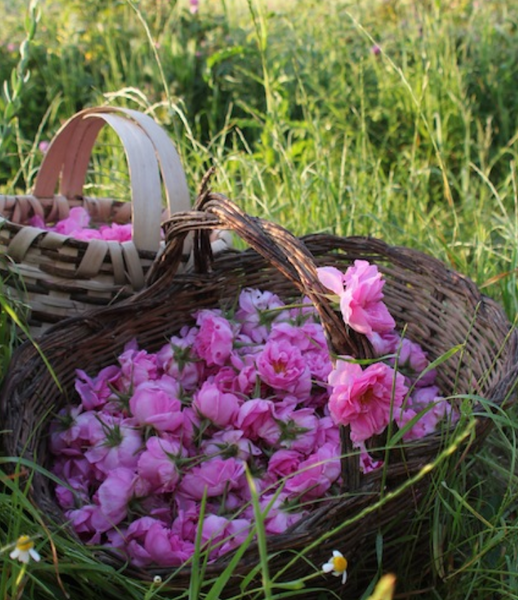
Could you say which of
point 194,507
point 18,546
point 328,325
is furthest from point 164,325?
point 18,546

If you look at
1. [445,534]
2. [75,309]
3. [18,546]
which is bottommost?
[445,534]

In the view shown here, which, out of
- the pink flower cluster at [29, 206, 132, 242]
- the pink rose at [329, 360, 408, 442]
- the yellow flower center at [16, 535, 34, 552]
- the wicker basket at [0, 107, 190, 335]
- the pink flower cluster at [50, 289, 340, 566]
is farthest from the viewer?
the pink flower cluster at [29, 206, 132, 242]

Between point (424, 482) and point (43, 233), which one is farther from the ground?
point (43, 233)

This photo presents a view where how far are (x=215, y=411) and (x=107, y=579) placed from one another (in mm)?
262

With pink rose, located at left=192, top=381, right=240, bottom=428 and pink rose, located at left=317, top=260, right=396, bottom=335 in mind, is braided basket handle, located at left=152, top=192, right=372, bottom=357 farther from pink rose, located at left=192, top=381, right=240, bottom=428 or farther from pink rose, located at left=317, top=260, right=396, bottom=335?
pink rose, located at left=192, top=381, right=240, bottom=428

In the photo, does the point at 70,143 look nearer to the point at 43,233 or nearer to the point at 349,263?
the point at 43,233

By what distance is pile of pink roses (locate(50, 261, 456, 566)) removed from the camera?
72 centimetres

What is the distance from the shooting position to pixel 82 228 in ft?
4.40

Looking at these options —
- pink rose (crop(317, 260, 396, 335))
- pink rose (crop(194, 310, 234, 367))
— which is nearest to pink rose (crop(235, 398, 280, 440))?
pink rose (crop(194, 310, 234, 367))

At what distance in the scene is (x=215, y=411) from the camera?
0.91 metres

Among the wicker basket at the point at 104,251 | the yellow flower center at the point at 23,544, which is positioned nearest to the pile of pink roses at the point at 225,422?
the wicker basket at the point at 104,251

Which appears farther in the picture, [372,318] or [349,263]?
[349,263]

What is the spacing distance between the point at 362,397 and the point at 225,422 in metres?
0.27

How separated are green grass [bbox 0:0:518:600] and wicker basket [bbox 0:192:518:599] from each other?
0.12ft
